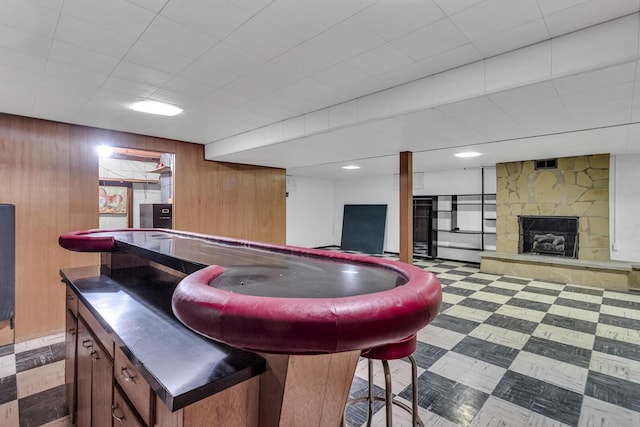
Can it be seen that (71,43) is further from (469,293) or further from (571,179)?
(571,179)

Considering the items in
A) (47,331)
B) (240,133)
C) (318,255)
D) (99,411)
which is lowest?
(47,331)

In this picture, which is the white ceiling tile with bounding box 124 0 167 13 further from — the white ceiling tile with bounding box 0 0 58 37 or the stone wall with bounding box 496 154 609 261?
the stone wall with bounding box 496 154 609 261

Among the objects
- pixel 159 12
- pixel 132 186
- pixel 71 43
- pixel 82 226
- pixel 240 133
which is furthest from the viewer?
pixel 132 186

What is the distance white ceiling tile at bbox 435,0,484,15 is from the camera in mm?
1608

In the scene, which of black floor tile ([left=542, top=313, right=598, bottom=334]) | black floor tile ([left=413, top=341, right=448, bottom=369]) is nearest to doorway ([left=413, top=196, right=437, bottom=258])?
black floor tile ([left=542, top=313, right=598, bottom=334])

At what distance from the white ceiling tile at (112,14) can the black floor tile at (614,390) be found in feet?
12.9

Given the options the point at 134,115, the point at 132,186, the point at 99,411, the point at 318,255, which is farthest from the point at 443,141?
the point at 132,186

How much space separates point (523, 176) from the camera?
256 inches

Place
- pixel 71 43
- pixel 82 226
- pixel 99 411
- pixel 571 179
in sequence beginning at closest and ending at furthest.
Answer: pixel 99 411, pixel 71 43, pixel 82 226, pixel 571 179

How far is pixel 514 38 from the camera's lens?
196 cm

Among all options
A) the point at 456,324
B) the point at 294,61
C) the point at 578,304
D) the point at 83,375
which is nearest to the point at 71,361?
the point at 83,375

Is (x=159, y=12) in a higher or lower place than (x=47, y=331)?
higher

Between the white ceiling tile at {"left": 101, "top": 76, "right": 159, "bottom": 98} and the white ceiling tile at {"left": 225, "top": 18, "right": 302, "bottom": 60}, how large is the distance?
1.16m

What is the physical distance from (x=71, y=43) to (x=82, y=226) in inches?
107
